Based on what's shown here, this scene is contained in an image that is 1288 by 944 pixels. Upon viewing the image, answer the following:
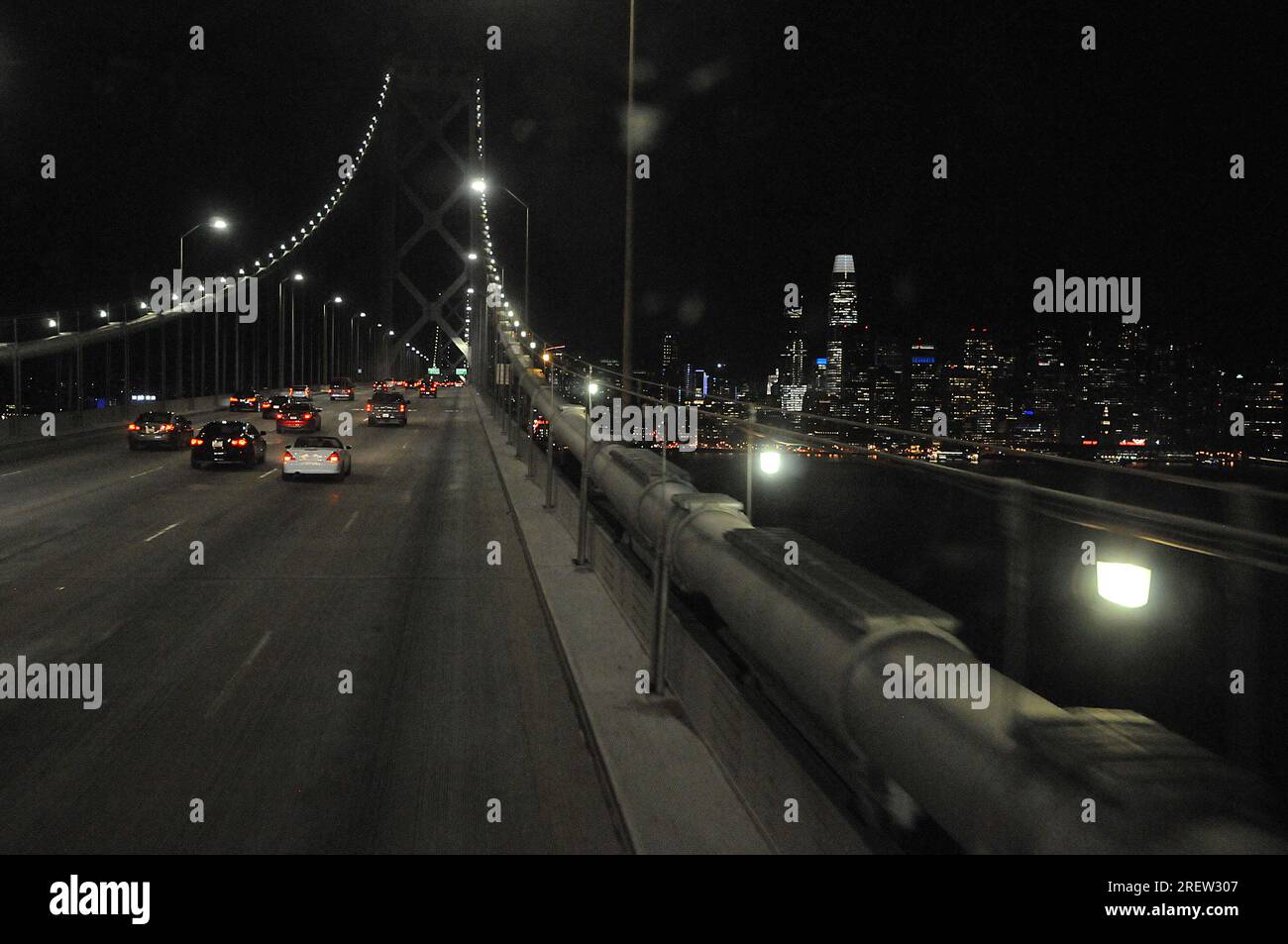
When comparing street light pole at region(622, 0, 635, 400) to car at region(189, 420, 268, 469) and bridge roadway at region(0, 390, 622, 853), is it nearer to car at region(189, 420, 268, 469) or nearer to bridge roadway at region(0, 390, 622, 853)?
bridge roadway at region(0, 390, 622, 853)

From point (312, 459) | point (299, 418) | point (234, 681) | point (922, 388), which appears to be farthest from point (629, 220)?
point (299, 418)

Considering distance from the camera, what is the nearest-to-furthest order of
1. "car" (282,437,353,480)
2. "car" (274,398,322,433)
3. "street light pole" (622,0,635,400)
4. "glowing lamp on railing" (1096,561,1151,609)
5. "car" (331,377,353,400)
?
1. "glowing lamp on railing" (1096,561,1151,609)
2. "street light pole" (622,0,635,400)
3. "car" (282,437,353,480)
4. "car" (274,398,322,433)
5. "car" (331,377,353,400)

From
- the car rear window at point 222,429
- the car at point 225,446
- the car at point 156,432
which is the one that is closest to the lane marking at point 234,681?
the car at point 225,446

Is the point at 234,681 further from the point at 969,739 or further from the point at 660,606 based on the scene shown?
the point at 969,739

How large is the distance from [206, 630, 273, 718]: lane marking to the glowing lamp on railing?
6182mm

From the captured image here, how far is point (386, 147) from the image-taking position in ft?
415

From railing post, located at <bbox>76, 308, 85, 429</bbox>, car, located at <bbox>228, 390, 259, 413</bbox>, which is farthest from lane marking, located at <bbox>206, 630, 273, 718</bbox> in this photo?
car, located at <bbox>228, 390, 259, 413</bbox>

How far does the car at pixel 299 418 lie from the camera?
154 ft

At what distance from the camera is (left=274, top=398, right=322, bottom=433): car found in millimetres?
46844

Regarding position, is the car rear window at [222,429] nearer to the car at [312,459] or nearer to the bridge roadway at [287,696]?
the car at [312,459]
